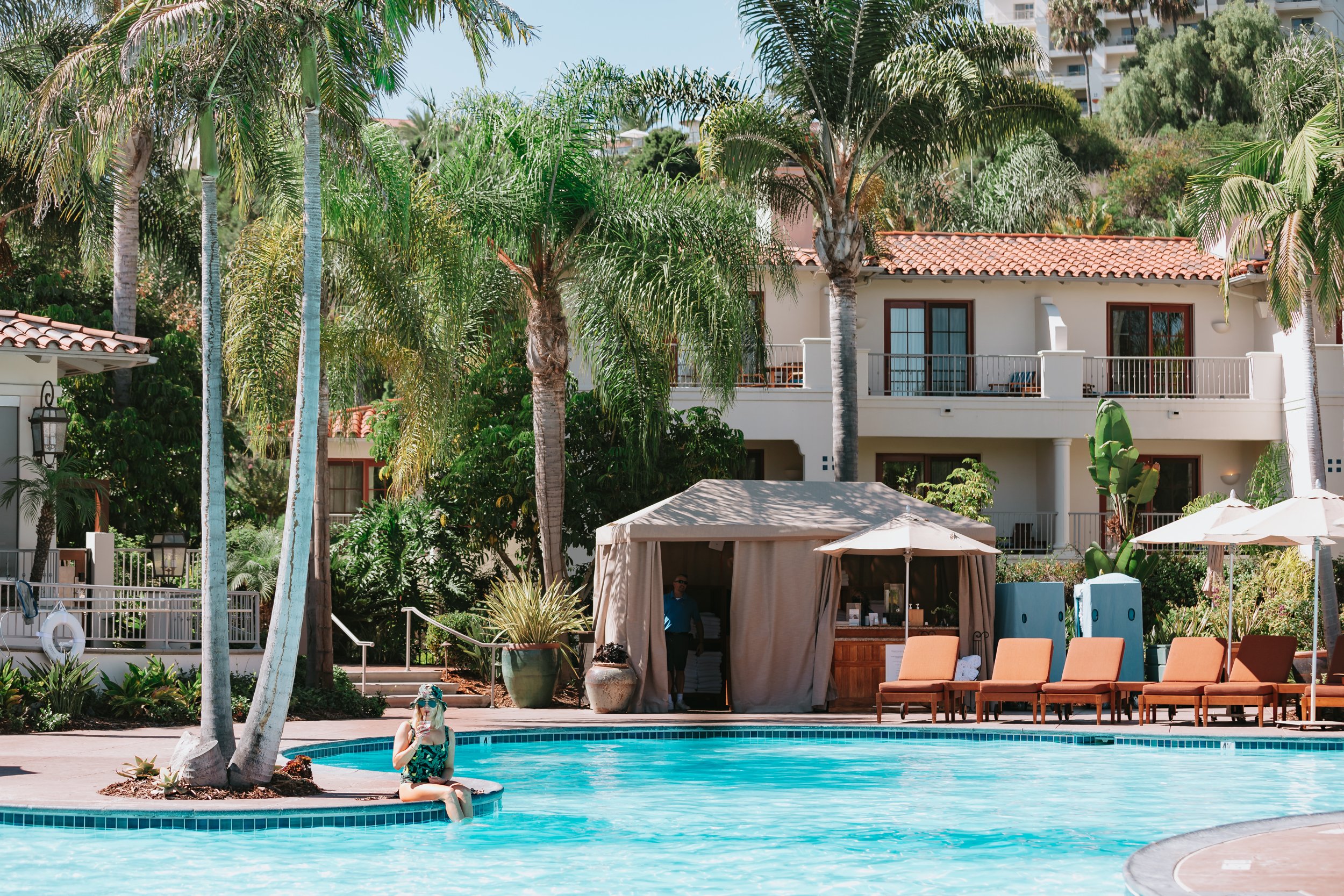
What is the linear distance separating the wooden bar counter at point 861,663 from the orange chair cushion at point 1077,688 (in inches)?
86.9

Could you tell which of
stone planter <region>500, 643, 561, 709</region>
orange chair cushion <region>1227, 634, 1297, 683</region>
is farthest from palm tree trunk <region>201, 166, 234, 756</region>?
orange chair cushion <region>1227, 634, 1297, 683</region>

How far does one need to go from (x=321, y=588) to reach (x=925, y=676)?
→ 7.64 m

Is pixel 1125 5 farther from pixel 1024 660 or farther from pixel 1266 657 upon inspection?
pixel 1024 660

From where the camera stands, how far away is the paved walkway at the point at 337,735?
Answer: 11.5m

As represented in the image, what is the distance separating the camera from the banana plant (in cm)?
2628

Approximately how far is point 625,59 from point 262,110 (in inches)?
402

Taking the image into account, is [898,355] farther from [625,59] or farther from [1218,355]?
[625,59]

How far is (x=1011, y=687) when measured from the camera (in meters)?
17.7

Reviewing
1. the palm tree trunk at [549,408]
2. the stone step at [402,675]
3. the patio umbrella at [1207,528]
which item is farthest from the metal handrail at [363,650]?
the patio umbrella at [1207,528]

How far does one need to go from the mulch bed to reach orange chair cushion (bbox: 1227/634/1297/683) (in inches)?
439

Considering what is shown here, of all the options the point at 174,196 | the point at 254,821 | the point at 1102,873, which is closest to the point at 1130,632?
the point at 1102,873

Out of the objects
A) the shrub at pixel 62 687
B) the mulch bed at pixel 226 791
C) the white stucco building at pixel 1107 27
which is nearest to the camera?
the mulch bed at pixel 226 791

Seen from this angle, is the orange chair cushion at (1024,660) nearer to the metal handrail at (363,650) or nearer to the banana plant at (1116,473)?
the metal handrail at (363,650)

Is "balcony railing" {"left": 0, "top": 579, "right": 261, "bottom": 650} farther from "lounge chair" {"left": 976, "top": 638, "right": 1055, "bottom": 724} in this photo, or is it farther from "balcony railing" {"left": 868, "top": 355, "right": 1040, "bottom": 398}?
"balcony railing" {"left": 868, "top": 355, "right": 1040, "bottom": 398}
